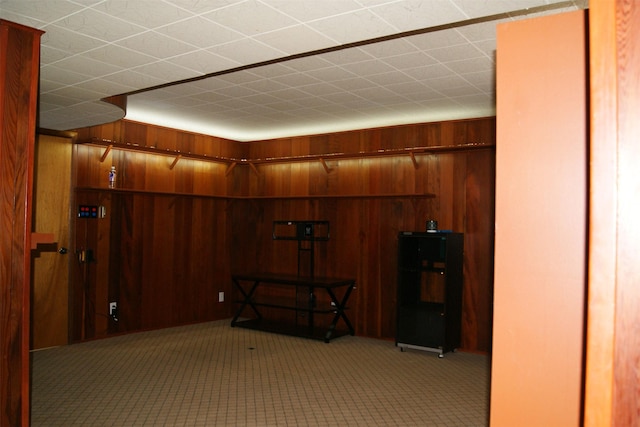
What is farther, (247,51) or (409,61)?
(409,61)

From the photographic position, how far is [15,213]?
8.36ft

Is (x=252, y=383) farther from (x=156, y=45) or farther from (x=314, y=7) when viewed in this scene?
(x=314, y=7)

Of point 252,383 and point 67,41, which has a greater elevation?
point 67,41

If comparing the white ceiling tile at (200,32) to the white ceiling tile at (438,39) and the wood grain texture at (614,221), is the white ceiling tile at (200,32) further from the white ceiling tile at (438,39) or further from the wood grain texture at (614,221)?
the wood grain texture at (614,221)

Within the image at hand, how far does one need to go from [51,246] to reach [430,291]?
4256 mm

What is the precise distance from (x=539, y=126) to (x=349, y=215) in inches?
198

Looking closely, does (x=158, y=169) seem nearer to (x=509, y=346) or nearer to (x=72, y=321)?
(x=72, y=321)

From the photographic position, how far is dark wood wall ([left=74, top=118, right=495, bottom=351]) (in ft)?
18.7

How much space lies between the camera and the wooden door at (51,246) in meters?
5.40

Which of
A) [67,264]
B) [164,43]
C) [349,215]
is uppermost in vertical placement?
[164,43]

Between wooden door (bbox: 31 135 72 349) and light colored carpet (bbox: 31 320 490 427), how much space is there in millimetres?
292

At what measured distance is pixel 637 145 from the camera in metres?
1.16

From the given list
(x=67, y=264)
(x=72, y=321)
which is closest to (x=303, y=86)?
(x=67, y=264)

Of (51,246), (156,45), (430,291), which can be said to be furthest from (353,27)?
(51,246)
